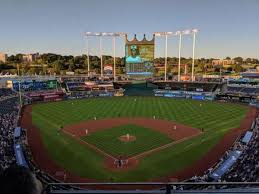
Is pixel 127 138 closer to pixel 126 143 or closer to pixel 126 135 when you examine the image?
pixel 126 135

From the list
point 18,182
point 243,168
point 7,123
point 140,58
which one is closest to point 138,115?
point 7,123

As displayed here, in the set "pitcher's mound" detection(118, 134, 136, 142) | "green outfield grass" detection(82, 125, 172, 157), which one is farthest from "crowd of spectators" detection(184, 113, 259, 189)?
"pitcher's mound" detection(118, 134, 136, 142)

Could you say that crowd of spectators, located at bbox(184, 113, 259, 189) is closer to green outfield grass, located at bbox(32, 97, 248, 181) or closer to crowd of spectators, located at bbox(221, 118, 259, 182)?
crowd of spectators, located at bbox(221, 118, 259, 182)

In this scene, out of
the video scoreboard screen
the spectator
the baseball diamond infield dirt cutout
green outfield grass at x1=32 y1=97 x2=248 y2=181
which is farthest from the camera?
the video scoreboard screen

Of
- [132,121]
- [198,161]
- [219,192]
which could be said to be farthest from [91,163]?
[219,192]

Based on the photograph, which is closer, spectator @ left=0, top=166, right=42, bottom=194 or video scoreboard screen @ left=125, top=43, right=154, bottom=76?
spectator @ left=0, top=166, right=42, bottom=194

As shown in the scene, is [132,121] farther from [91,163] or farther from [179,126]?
[91,163]
